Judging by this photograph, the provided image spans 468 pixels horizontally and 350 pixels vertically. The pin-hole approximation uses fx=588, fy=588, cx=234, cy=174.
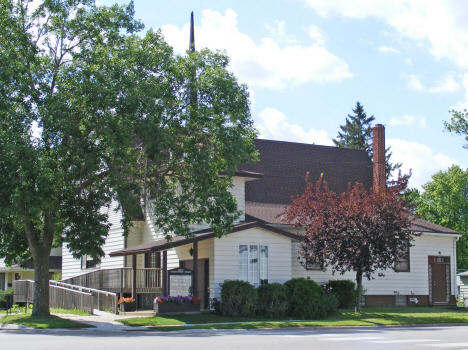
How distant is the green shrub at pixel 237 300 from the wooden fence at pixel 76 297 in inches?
179

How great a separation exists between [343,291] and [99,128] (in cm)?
1497

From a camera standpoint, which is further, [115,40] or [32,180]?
[115,40]

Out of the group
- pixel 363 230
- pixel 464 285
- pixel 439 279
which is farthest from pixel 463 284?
pixel 363 230

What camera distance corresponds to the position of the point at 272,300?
23.8 metres

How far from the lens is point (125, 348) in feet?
41.6

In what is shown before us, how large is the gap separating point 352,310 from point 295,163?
10.3m

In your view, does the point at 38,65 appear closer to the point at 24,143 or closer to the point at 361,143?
the point at 24,143

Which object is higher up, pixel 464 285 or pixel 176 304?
pixel 176 304

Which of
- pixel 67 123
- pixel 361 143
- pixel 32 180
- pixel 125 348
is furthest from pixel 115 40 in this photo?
pixel 361 143

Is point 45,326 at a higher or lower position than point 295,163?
lower

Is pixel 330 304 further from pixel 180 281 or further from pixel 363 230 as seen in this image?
pixel 180 281

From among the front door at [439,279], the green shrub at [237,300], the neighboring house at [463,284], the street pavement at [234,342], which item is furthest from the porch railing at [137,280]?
the neighboring house at [463,284]

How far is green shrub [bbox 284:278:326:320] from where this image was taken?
932 inches

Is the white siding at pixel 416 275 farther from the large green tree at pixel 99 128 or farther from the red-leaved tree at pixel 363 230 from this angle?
the large green tree at pixel 99 128
